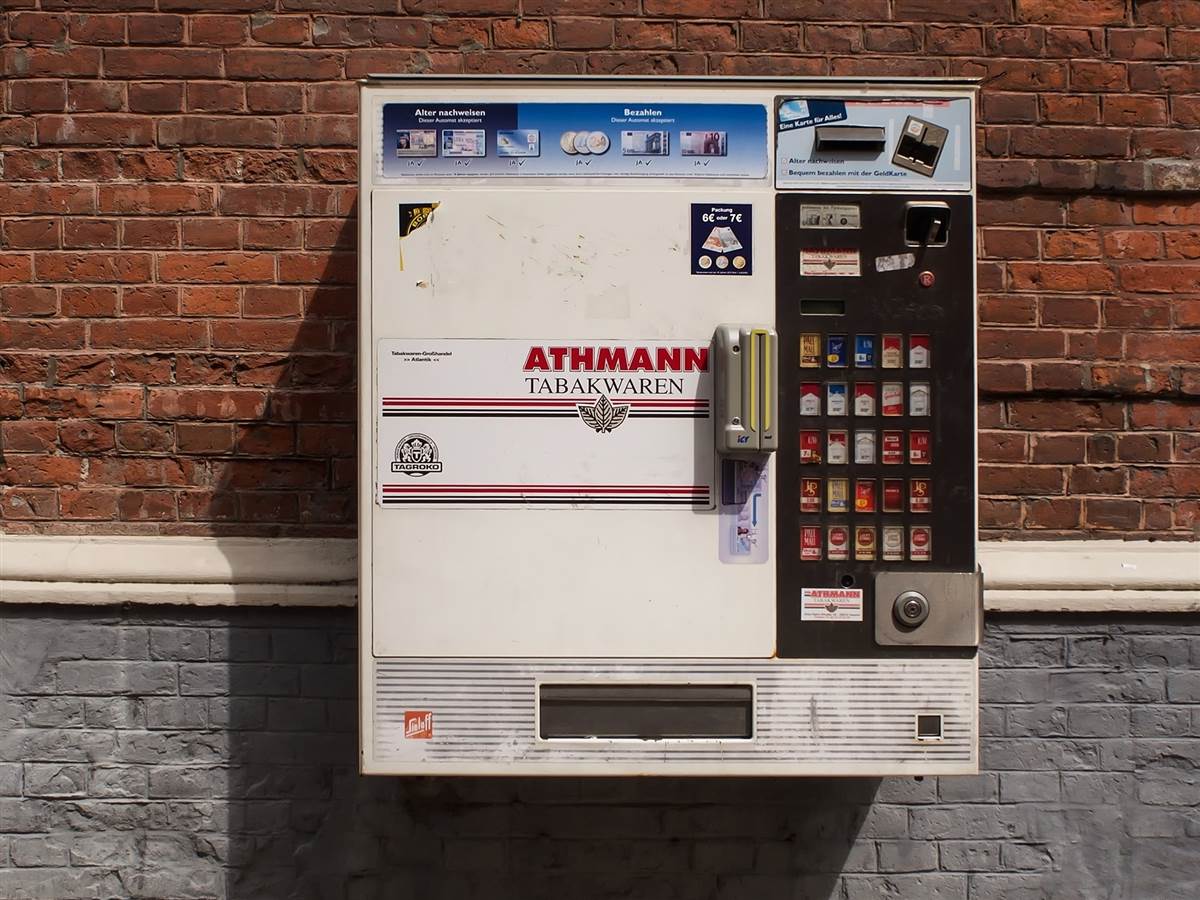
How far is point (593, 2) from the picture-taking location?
3.01 m

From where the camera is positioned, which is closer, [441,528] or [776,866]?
[441,528]

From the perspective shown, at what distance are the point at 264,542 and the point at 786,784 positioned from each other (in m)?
1.78

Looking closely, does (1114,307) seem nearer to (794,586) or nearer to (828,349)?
(828,349)

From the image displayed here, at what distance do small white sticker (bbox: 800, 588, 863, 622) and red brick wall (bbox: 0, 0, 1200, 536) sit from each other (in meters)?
0.91

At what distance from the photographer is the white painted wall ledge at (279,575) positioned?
290 cm

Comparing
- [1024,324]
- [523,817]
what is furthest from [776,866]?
[1024,324]

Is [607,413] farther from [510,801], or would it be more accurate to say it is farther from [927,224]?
[510,801]

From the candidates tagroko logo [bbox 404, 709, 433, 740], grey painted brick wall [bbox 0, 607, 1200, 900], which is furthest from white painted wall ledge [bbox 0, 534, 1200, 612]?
tagroko logo [bbox 404, 709, 433, 740]

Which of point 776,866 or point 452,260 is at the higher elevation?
point 452,260

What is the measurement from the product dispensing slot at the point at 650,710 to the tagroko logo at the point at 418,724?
0.88ft

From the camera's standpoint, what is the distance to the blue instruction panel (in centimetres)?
232

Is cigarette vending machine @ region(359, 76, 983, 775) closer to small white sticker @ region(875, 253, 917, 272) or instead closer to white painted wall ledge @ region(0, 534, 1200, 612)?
small white sticker @ region(875, 253, 917, 272)

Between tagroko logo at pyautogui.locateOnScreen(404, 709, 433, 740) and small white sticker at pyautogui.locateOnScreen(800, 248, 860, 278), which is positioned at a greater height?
small white sticker at pyautogui.locateOnScreen(800, 248, 860, 278)

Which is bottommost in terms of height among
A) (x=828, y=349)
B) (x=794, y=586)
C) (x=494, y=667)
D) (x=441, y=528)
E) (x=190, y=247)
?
(x=494, y=667)
